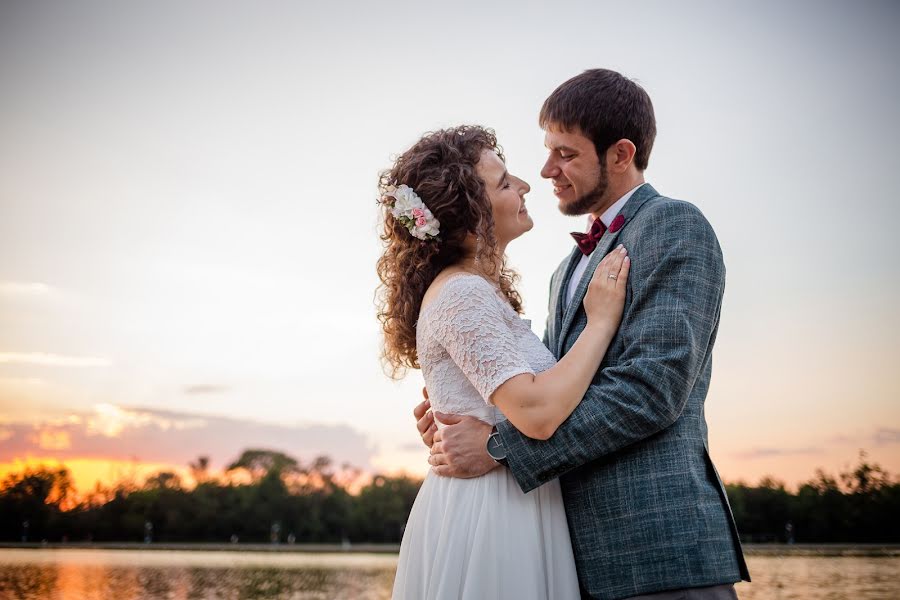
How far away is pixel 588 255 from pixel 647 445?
3.25 ft

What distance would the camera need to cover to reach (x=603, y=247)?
3303 millimetres

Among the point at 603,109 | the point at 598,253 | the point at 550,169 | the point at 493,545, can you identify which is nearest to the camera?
the point at 493,545

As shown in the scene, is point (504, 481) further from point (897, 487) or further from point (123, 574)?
point (897, 487)

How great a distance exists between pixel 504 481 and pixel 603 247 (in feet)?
3.32

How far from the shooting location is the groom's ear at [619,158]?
352 cm

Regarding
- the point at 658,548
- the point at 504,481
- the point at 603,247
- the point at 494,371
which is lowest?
the point at 658,548

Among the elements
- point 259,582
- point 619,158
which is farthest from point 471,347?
point 259,582

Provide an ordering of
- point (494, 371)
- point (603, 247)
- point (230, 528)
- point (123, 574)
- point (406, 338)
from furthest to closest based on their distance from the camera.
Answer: point (230, 528), point (123, 574), point (406, 338), point (603, 247), point (494, 371)

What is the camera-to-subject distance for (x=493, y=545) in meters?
2.99

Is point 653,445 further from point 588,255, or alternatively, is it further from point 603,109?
point 603,109

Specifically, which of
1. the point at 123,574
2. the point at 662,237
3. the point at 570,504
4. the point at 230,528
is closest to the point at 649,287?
the point at 662,237

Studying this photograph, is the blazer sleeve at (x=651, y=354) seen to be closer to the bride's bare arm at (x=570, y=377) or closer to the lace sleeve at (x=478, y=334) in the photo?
the bride's bare arm at (x=570, y=377)

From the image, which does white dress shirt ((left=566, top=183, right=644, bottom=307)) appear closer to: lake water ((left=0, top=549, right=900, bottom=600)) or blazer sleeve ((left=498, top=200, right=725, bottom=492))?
blazer sleeve ((left=498, top=200, right=725, bottom=492))

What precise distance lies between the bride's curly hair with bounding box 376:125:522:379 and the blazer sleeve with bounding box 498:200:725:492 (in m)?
0.72
